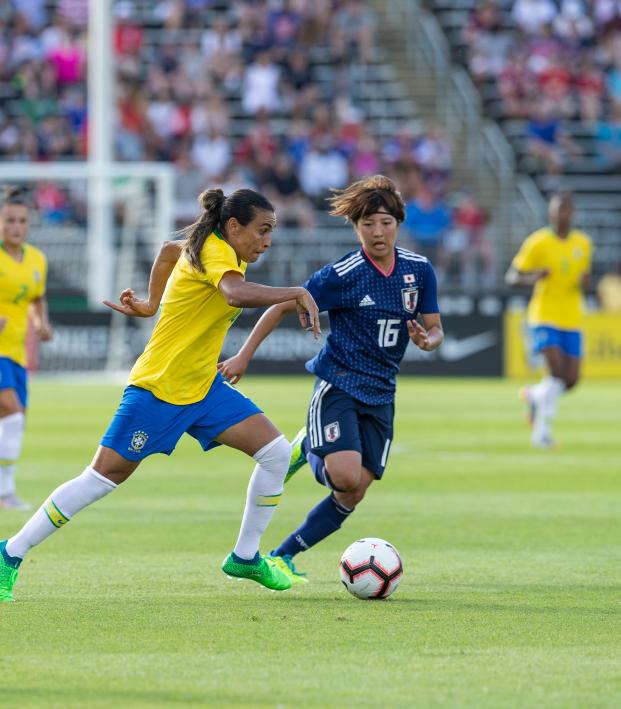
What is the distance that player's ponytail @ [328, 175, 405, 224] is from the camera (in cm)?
796

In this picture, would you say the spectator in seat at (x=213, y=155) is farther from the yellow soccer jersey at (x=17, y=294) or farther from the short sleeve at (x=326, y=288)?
the short sleeve at (x=326, y=288)

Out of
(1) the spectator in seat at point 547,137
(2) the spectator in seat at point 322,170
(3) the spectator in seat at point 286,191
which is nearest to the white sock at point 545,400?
(3) the spectator in seat at point 286,191

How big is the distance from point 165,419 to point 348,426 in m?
1.08

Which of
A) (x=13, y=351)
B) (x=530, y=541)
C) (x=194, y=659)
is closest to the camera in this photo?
(x=194, y=659)

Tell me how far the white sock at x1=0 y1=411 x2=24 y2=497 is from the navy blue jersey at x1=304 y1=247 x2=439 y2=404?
13.0 feet

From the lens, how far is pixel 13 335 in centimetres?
1151

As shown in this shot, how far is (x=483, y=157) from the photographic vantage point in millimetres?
32375

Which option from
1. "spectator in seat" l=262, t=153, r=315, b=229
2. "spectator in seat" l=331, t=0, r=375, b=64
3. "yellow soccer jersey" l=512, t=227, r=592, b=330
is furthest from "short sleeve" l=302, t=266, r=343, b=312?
"spectator in seat" l=331, t=0, r=375, b=64

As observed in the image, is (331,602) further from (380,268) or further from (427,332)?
(380,268)

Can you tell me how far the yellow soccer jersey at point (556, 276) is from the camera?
16500 millimetres

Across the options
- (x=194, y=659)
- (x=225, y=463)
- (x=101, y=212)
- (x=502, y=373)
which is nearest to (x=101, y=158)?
(x=101, y=212)

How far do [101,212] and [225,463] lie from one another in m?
13.4

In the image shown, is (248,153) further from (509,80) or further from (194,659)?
(194,659)

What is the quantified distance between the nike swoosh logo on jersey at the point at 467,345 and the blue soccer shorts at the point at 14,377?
660 inches
